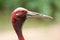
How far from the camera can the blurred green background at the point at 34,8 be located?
8.58m

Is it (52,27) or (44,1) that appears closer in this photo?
(44,1)

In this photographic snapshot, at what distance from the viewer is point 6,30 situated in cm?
920

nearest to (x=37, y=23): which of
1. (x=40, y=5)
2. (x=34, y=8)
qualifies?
(x=34, y=8)

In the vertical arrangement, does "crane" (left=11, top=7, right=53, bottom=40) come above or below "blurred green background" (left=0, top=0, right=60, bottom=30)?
below

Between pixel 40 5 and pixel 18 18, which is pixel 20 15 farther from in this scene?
pixel 40 5

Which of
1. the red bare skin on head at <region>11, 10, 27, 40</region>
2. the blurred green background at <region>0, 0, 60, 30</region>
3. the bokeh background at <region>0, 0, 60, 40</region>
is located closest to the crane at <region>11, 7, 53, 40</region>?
the red bare skin on head at <region>11, 10, 27, 40</region>

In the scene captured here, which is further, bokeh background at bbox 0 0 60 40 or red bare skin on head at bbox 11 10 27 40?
bokeh background at bbox 0 0 60 40

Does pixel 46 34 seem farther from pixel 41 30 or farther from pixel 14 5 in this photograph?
pixel 14 5

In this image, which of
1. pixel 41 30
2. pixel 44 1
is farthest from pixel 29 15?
pixel 41 30

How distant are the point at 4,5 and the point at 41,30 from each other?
1.11m

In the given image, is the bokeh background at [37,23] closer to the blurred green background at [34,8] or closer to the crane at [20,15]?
the blurred green background at [34,8]

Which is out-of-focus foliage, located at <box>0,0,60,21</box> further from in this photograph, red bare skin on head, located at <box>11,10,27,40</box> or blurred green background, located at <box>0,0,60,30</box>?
red bare skin on head, located at <box>11,10,27,40</box>

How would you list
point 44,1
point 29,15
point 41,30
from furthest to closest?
1. point 41,30
2. point 44,1
3. point 29,15

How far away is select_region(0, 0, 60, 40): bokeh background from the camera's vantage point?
8.55m
